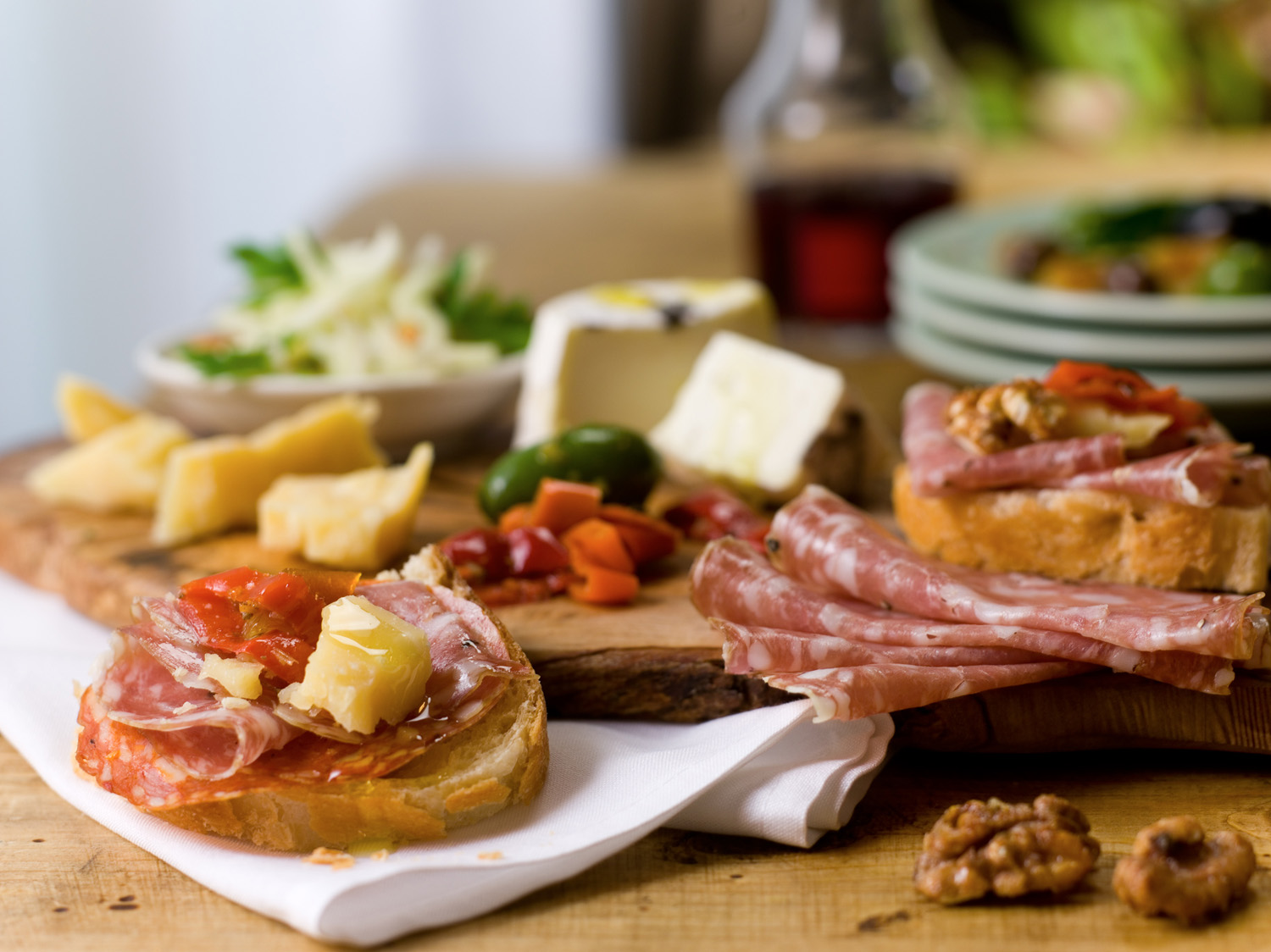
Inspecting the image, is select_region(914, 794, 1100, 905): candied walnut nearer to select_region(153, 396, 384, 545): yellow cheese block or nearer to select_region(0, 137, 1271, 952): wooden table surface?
select_region(0, 137, 1271, 952): wooden table surface

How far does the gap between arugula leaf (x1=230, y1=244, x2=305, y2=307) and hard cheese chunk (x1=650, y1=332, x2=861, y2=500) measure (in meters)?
0.87

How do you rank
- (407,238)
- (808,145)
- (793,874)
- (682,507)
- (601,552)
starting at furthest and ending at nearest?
(407,238), (808,145), (682,507), (601,552), (793,874)

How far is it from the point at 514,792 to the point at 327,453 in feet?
3.24

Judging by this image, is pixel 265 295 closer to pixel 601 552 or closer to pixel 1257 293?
pixel 601 552

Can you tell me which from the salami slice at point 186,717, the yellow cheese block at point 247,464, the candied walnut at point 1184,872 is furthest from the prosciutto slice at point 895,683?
the yellow cheese block at point 247,464

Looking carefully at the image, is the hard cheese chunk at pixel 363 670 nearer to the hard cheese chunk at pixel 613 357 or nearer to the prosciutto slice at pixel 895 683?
the prosciutto slice at pixel 895 683

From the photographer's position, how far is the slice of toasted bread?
147cm

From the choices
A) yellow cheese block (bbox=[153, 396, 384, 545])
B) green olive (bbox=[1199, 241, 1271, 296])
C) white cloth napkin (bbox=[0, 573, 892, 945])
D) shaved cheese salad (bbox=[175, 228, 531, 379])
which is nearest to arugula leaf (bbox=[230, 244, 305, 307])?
shaved cheese salad (bbox=[175, 228, 531, 379])

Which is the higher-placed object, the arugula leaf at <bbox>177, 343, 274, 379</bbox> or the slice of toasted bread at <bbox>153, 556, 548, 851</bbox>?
the arugula leaf at <bbox>177, 343, 274, 379</bbox>

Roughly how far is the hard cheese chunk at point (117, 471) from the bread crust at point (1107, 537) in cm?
129

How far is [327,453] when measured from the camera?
93.5 inches

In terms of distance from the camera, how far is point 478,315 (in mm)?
2904

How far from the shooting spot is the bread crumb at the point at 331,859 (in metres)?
1.44

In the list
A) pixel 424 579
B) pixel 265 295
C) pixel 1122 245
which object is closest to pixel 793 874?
pixel 424 579
